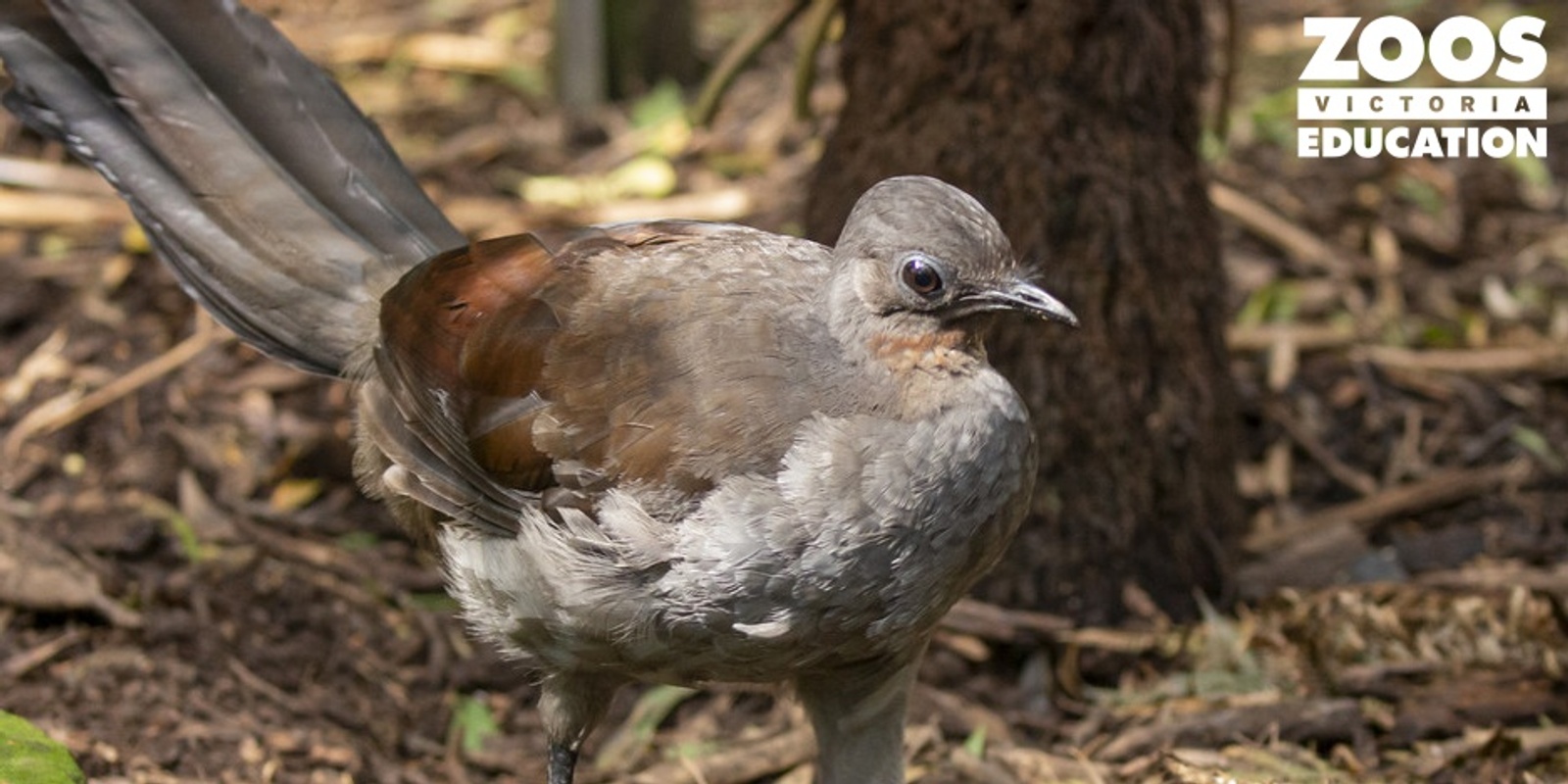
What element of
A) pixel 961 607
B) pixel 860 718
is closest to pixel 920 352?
pixel 860 718

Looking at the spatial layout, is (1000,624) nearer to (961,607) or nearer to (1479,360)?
(961,607)

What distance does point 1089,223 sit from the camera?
201 inches

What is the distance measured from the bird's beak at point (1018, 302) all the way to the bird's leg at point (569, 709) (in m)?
1.20

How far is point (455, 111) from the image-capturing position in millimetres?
8523

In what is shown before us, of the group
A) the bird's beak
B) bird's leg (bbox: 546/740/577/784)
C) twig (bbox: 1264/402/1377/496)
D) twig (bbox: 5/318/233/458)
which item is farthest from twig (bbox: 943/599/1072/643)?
twig (bbox: 5/318/233/458)

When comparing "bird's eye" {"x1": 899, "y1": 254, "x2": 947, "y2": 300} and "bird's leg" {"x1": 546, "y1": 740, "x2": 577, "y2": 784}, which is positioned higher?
"bird's eye" {"x1": 899, "y1": 254, "x2": 947, "y2": 300}

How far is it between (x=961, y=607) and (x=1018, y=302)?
173 centimetres

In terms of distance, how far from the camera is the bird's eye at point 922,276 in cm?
367

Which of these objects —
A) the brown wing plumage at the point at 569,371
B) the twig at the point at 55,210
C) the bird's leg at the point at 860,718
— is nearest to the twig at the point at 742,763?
the bird's leg at the point at 860,718

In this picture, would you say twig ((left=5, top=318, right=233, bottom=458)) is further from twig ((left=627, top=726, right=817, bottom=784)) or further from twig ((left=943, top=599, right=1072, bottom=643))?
twig ((left=943, top=599, right=1072, bottom=643))

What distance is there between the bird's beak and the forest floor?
1.31 meters

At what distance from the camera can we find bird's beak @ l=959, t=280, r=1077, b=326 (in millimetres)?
3672

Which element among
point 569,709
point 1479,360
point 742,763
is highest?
point 1479,360

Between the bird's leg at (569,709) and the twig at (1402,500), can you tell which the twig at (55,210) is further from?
the twig at (1402,500)
